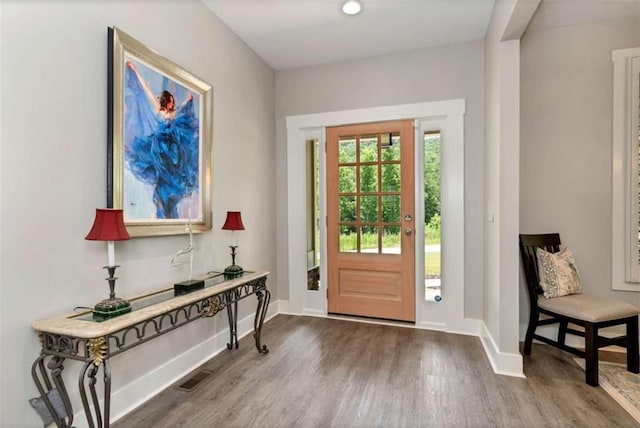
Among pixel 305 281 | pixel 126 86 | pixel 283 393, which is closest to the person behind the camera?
pixel 126 86

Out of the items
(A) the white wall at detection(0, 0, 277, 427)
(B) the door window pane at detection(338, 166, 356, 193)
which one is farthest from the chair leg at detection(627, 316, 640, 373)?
(A) the white wall at detection(0, 0, 277, 427)

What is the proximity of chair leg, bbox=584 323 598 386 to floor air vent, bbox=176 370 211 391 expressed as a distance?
2559 mm

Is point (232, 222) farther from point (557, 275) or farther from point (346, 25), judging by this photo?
point (557, 275)

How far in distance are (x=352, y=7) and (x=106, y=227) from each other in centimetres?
232

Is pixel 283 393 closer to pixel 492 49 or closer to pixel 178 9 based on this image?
pixel 178 9

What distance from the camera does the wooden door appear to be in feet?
10.5

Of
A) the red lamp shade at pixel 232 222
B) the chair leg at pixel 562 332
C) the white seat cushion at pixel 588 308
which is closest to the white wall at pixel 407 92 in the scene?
the chair leg at pixel 562 332

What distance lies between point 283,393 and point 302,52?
9.88 ft

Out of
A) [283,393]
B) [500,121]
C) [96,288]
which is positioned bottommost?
[283,393]

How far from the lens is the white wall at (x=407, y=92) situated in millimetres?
2980

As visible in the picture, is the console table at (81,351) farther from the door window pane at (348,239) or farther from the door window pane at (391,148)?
the door window pane at (391,148)

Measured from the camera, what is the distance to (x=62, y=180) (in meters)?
1.53

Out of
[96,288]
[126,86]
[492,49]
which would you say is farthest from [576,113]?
[96,288]

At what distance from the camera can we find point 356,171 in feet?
11.1
